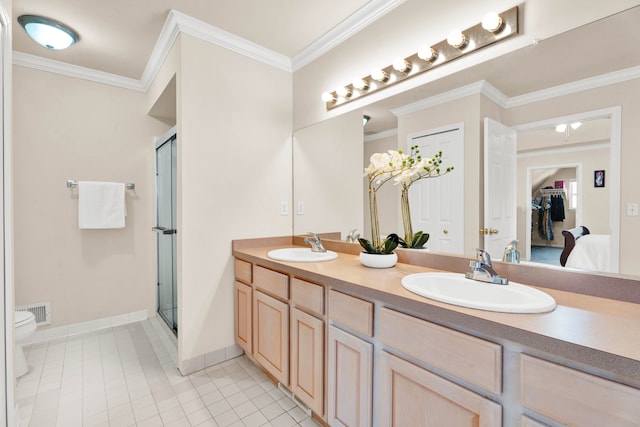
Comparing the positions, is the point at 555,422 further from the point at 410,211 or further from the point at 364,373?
the point at 410,211

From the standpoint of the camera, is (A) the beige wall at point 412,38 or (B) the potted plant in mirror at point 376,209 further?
(B) the potted plant in mirror at point 376,209

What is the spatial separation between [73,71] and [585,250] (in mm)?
3769

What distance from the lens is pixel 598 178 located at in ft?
3.63

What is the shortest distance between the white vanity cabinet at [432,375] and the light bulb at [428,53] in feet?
4.31

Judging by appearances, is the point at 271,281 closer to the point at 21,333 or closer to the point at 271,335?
the point at 271,335

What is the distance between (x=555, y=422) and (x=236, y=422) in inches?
57.4

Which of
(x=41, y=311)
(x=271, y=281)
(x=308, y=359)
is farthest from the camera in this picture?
(x=41, y=311)

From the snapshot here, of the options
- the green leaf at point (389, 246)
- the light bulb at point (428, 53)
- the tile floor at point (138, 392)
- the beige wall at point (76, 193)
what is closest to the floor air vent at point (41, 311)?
the beige wall at point (76, 193)

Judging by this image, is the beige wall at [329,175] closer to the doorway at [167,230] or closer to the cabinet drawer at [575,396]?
the doorway at [167,230]

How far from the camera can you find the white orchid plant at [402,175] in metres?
1.61

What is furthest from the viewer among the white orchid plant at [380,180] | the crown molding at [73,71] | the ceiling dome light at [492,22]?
the crown molding at [73,71]

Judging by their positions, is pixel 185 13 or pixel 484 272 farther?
pixel 185 13

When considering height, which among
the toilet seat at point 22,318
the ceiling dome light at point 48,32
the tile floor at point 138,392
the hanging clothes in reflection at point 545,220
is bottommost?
the tile floor at point 138,392

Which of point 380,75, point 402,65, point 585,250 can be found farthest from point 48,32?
point 585,250
